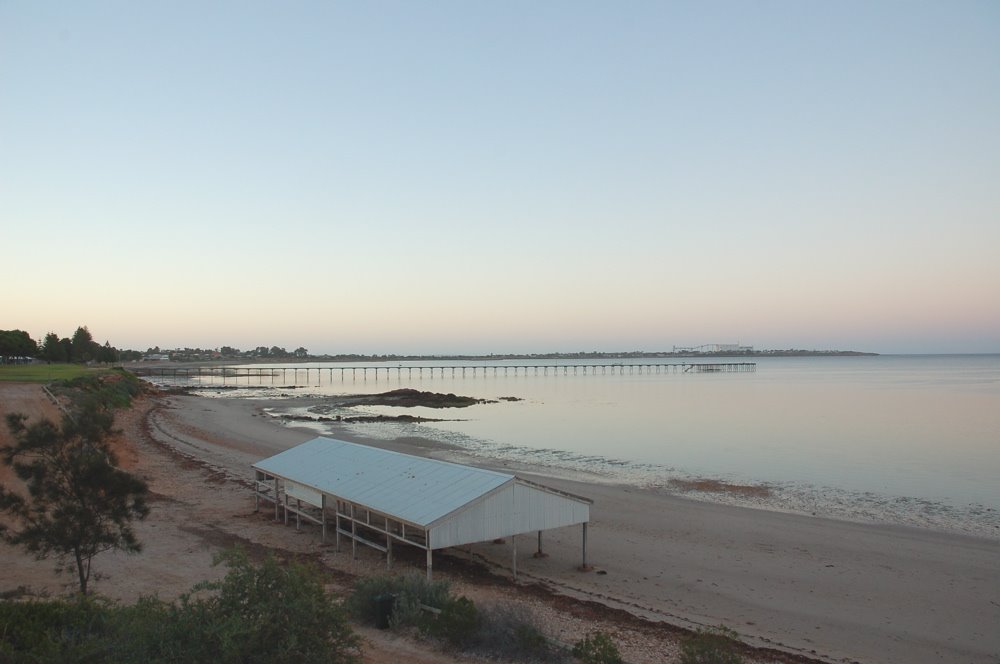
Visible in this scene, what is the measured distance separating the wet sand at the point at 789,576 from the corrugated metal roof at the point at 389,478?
2.50 metres

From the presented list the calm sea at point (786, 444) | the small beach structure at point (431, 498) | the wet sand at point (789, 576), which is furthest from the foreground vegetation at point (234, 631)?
the calm sea at point (786, 444)

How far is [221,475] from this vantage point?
25891mm

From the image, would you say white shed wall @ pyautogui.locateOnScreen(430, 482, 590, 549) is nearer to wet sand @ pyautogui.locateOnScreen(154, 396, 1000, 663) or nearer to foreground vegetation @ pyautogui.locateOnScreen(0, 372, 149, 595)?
wet sand @ pyautogui.locateOnScreen(154, 396, 1000, 663)

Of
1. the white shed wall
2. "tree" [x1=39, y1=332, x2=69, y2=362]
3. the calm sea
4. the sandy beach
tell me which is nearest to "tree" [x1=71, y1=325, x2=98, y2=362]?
"tree" [x1=39, y1=332, x2=69, y2=362]

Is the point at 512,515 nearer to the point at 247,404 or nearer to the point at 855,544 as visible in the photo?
the point at 855,544

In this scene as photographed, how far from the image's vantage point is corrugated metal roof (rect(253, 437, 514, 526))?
1338 centimetres

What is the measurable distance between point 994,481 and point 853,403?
122ft

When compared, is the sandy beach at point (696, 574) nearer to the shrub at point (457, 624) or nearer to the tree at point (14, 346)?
the shrub at point (457, 624)

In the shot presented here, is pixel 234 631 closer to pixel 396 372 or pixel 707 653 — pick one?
pixel 707 653

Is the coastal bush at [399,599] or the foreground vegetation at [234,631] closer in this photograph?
the foreground vegetation at [234,631]

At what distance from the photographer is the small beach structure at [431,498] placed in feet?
42.7

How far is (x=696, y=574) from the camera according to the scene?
49.6 feet

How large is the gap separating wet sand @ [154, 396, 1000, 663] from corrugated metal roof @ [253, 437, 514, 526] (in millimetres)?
2504

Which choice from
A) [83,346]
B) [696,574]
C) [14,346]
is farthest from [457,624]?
[83,346]
